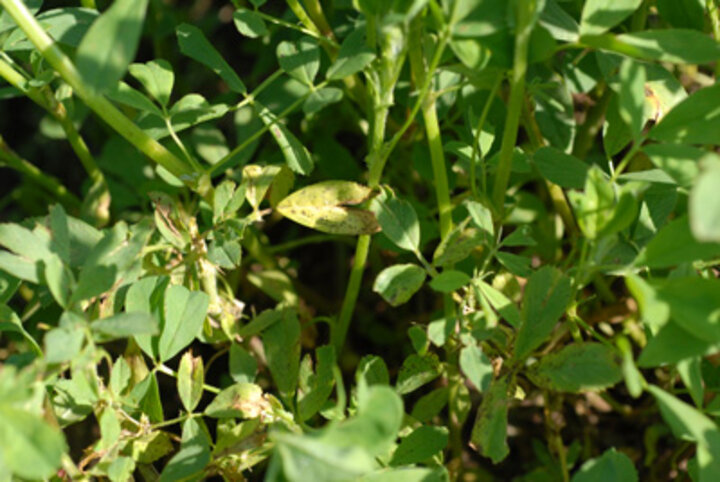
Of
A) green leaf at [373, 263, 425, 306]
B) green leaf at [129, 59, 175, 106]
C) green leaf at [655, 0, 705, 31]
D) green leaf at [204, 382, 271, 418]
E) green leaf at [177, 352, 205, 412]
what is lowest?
green leaf at [204, 382, 271, 418]

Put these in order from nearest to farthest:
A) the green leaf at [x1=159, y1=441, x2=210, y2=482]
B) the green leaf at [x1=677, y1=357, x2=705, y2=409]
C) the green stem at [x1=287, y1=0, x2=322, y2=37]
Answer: the green leaf at [x1=677, y1=357, x2=705, y2=409], the green leaf at [x1=159, y1=441, x2=210, y2=482], the green stem at [x1=287, y1=0, x2=322, y2=37]

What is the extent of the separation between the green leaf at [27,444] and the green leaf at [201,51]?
0.56 m

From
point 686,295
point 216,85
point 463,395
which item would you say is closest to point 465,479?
point 463,395

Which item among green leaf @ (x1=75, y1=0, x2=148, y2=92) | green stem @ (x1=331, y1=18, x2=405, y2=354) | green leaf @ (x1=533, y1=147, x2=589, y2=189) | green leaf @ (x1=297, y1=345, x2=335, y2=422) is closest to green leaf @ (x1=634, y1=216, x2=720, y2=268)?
green leaf @ (x1=533, y1=147, x2=589, y2=189)

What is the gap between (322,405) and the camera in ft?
3.48

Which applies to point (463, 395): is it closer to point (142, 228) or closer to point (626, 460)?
Result: point (626, 460)

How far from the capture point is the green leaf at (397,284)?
0.99m

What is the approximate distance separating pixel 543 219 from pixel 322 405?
0.57m

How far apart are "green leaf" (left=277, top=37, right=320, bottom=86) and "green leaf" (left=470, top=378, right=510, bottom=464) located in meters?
0.48

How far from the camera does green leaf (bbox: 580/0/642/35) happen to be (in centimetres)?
87

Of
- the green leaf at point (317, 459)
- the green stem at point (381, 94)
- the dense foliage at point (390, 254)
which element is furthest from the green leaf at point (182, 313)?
the green leaf at point (317, 459)

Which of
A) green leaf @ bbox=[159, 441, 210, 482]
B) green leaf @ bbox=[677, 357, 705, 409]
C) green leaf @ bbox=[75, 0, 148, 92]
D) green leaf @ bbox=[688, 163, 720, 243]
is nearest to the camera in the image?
green leaf @ bbox=[688, 163, 720, 243]

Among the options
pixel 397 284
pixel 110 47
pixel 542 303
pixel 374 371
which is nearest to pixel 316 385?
pixel 374 371

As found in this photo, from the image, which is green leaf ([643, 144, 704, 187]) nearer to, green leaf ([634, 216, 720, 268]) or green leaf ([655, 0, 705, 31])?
green leaf ([634, 216, 720, 268])
